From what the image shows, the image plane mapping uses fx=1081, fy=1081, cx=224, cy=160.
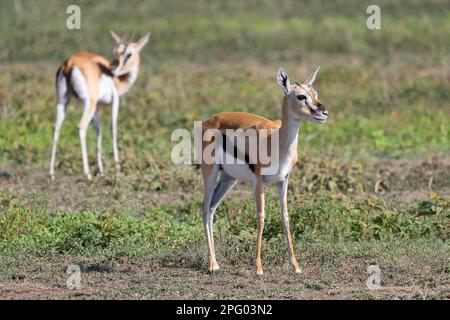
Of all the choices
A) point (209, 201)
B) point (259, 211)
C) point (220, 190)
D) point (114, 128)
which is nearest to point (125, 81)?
point (114, 128)

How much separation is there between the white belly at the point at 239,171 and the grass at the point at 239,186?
2.08 ft

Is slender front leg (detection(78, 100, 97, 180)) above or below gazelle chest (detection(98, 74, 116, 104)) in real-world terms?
below

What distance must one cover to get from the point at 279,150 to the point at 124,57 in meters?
5.49

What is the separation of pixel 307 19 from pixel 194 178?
392 inches

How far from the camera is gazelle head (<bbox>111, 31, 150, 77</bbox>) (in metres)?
12.8

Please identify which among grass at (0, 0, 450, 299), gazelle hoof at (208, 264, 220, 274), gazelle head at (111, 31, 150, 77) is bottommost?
gazelle hoof at (208, 264, 220, 274)

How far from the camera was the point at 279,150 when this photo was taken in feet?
25.6

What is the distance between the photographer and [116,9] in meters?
20.8

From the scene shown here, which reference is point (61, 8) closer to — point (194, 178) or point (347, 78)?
point (347, 78)

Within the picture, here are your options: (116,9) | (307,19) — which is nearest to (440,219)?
(307,19)

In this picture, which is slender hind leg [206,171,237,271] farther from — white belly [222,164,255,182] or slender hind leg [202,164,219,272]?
white belly [222,164,255,182]

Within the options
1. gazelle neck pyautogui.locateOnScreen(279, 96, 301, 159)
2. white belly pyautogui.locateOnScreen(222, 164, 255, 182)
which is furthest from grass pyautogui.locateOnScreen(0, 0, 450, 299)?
gazelle neck pyautogui.locateOnScreen(279, 96, 301, 159)

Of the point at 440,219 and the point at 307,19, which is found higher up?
the point at 307,19
